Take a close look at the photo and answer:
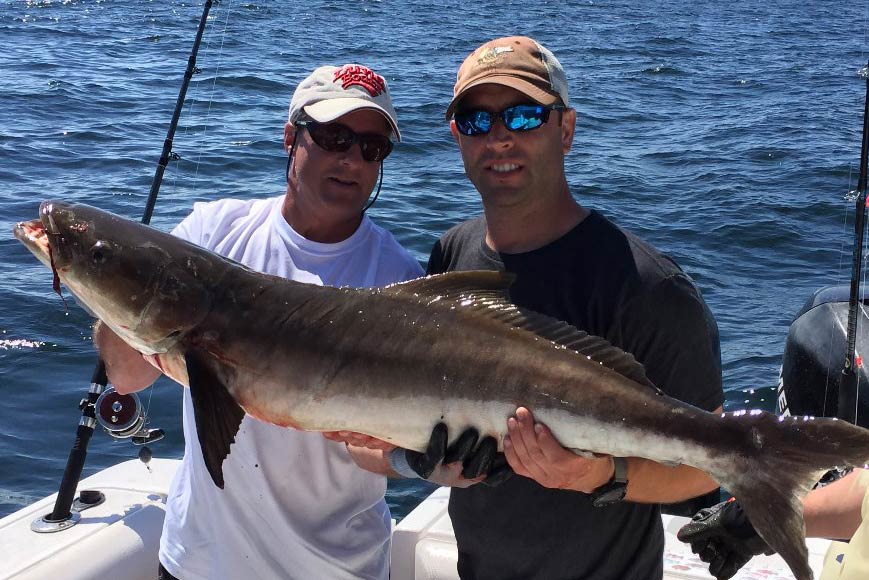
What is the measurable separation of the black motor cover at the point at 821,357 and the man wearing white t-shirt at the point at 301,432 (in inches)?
129

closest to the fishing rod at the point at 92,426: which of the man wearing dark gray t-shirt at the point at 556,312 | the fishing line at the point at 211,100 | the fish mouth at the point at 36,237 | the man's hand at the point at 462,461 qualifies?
the fish mouth at the point at 36,237

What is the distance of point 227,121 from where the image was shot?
1589cm

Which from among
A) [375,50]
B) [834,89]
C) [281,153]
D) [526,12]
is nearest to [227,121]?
[281,153]

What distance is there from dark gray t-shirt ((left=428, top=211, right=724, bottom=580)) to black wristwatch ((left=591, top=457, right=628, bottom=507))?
180mm

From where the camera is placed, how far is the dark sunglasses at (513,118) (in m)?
3.20

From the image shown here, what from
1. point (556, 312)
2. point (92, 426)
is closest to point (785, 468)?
point (556, 312)

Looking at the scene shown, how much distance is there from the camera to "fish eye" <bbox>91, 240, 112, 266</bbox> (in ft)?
10.4

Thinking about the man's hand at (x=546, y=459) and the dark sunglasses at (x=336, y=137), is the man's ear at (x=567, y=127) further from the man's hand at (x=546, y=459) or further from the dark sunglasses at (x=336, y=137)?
the man's hand at (x=546, y=459)

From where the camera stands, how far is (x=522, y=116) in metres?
3.21

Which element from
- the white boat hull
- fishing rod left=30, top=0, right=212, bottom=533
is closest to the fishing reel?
fishing rod left=30, top=0, right=212, bottom=533

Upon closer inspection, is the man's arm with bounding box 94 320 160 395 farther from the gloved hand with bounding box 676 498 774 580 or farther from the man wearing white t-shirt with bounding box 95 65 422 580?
the gloved hand with bounding box 676 498 774 580

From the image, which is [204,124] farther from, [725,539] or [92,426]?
[725,539]

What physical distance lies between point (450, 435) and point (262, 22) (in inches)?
970

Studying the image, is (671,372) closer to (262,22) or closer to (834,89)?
(834,89)
